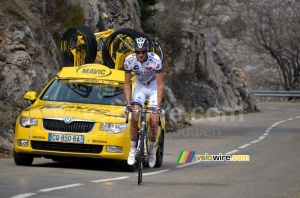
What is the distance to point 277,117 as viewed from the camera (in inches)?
1613

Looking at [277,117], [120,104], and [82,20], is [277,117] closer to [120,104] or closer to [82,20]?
[82,20]

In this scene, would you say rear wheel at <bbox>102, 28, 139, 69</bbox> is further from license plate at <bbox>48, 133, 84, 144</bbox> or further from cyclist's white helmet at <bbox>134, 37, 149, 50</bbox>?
cyclist's white helmet at <bbox>134, 37, 149, 50</bbox>

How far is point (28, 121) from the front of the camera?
1490cm

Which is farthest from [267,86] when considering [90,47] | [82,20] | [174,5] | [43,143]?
[43,143]

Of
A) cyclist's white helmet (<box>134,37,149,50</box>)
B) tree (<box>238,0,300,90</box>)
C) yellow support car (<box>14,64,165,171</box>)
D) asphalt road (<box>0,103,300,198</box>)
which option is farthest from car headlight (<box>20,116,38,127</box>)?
tree (<box>238,0,300,90</box>)

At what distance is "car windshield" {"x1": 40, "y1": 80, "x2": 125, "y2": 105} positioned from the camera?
15938 mm

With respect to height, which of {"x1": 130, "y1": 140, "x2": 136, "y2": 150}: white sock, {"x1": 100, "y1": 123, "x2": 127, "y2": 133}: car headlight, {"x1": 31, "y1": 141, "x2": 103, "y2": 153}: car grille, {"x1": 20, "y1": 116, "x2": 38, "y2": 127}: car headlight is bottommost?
{"x1": 31, "y1": 141, "x2": 103, "y2": 153}: car grille

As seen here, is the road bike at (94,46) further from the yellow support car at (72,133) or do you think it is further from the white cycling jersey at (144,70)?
the white cycling jersey at (144,70)

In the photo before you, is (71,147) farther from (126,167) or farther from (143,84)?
(143,84)

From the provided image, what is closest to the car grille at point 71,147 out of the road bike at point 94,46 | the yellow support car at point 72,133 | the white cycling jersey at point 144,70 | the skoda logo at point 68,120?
the yellow support car at point 72,133

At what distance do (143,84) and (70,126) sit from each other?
161cm

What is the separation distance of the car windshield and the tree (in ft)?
173

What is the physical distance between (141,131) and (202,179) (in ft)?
4.22

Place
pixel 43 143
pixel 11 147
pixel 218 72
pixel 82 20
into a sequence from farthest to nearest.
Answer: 1. pixel 218 72
2. pixel 82 20
3. pixel 11 147
4. pixel 43 143
